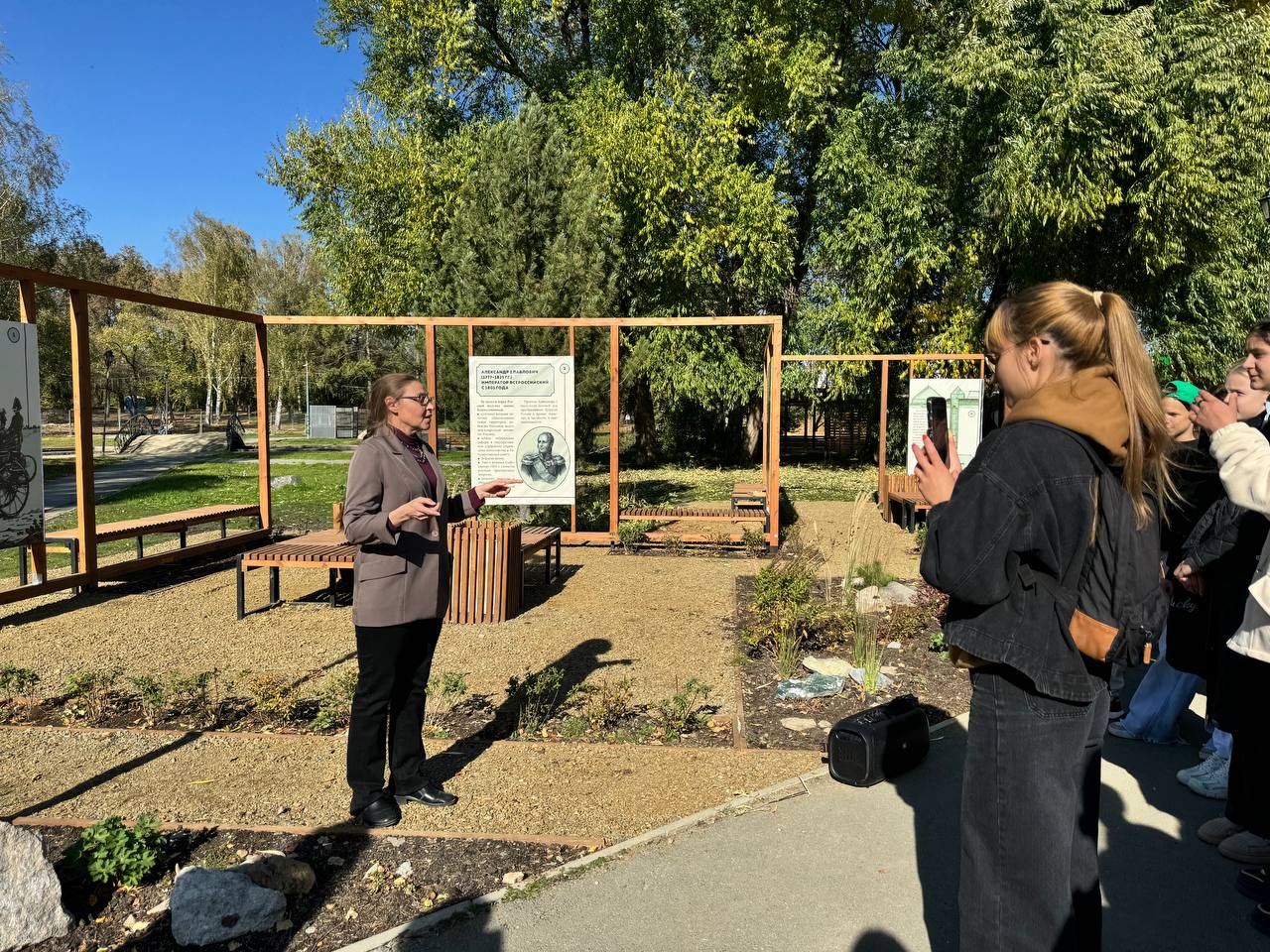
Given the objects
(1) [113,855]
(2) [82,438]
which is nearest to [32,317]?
(2) [82,438]

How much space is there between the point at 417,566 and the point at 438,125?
23.4 m

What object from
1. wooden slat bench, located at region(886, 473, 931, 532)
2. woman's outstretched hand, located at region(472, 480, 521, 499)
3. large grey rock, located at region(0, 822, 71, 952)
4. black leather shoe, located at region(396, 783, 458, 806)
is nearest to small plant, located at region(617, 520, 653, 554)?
wooden slat bench, located at region(886, 473, 931, 532)

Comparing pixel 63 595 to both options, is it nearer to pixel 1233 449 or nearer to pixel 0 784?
pixel 0 784

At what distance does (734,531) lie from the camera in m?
11.1

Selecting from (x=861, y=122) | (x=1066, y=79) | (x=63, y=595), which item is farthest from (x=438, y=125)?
(x=63, y=595)

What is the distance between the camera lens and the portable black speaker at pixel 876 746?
12.6 feet

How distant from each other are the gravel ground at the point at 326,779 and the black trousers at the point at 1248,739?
1691 millimetres

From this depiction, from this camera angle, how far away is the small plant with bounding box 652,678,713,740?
4594 mm

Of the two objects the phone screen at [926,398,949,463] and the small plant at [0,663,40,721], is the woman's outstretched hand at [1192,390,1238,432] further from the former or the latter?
the small plant at [0,663,40,721]

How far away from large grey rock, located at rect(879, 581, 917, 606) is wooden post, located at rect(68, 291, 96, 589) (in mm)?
6998

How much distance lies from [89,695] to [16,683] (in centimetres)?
47

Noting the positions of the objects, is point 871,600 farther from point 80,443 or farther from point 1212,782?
point 80,443

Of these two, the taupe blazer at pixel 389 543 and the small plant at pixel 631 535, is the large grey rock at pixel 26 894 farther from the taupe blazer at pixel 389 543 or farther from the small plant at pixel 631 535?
the small plant at pixel 631 535

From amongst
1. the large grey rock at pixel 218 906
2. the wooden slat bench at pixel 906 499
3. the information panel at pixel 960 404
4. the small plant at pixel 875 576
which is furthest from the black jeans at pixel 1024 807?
the information panel at pixel 960 404
